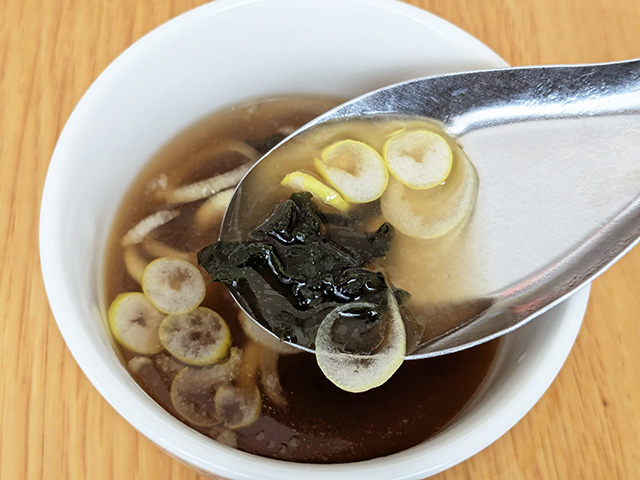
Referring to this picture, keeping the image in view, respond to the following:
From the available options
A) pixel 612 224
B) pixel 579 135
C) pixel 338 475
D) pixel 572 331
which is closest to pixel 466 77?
pixel 579 135

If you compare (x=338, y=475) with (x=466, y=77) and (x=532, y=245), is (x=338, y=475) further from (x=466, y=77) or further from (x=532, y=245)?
(x=466, y=77)

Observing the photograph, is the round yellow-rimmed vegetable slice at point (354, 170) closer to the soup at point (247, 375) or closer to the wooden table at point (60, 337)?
the soup at point (247, 375)

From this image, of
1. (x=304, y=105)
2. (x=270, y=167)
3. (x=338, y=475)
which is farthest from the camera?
(x=304, y=105)

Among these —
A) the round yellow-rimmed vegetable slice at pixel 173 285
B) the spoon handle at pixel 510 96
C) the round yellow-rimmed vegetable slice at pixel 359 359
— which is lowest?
the round yellow-rimmed vegetable slice at pixel 359 359

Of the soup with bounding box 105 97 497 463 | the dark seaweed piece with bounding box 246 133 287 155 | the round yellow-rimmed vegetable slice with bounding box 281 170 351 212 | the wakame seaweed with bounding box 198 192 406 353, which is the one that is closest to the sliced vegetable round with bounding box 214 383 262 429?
the soup with bounding box 105 97 497 463

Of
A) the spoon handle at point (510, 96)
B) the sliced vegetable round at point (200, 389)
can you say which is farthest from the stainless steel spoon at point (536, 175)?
the sliced vegetable round at point (200, 389)

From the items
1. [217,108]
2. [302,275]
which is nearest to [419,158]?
[302,275]

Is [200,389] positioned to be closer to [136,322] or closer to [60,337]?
[136,322]
